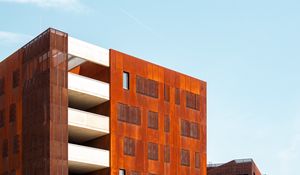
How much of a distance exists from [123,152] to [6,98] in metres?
13.9

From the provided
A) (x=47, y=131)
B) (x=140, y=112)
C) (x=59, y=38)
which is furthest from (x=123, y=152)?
(x=59, y=38)

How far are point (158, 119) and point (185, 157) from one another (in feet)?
18.7

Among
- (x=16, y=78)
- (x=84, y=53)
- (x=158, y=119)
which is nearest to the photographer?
(x=84, y=53)

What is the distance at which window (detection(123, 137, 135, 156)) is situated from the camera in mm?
66500

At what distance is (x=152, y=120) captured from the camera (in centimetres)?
6962

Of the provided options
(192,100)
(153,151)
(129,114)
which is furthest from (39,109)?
(192,100)

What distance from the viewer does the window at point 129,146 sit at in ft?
218

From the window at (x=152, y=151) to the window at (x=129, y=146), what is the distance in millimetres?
2303

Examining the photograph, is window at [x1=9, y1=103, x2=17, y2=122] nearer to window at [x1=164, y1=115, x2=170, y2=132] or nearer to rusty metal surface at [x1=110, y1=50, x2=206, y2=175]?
rusty metal surface at [x1=110, y1=50, x2=206, y2=175]

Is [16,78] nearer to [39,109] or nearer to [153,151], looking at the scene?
[39,109]

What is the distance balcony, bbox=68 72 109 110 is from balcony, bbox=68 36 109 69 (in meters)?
1.97

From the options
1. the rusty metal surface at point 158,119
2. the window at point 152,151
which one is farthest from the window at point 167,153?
the window at point 152,151

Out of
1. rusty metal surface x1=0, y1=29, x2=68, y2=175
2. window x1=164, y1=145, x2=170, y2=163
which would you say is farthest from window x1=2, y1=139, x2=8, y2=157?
window x1=164, y1=145, x2=170, y2=163

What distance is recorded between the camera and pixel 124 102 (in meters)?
Result: 67.2
